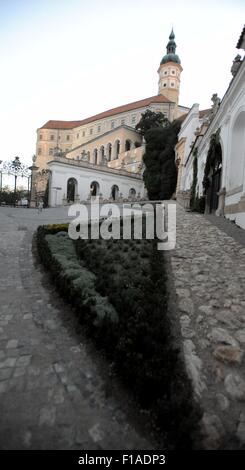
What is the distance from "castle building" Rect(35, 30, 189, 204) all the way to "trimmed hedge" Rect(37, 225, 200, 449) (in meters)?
35.3

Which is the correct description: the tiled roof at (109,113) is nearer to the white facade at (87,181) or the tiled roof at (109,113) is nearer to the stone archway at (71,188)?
the white facade at (87,181)

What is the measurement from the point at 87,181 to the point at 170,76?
48.2 m

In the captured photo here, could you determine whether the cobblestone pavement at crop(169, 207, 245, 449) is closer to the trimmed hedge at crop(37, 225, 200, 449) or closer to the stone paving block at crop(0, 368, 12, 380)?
the trimmed hedge at crop(37, 225, 200, 449)

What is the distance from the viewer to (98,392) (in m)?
2.92

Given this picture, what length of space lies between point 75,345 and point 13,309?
1594 mm

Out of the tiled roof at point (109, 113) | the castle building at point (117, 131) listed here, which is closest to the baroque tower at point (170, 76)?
the castle building at point (117, 131)

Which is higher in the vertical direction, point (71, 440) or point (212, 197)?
point (212, 197)

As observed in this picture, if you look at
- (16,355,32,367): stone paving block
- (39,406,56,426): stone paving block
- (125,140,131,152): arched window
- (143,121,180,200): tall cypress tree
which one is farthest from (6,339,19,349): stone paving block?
(125,140,131,152): arched window

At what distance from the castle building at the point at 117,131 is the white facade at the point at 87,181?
1937 mm

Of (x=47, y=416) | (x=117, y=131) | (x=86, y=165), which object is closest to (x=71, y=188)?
(x=86, y=165)

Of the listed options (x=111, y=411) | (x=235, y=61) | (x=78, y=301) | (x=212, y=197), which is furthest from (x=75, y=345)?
(x=235, y=61)

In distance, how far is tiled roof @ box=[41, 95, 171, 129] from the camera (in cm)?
6233

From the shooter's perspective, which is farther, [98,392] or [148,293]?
[148,293]

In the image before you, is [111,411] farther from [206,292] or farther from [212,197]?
[212,197]
